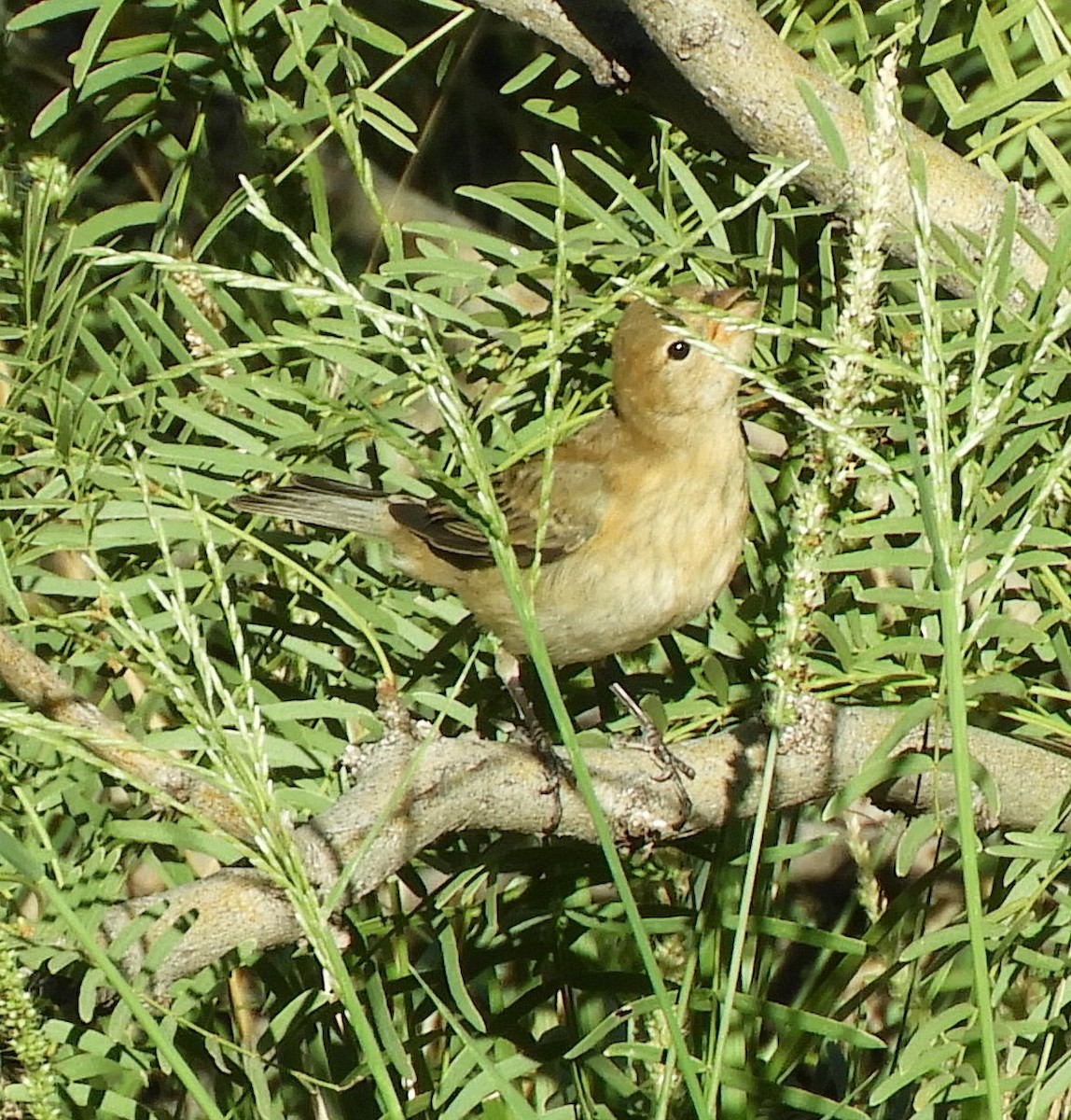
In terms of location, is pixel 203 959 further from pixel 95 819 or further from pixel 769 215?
pixel 769 215

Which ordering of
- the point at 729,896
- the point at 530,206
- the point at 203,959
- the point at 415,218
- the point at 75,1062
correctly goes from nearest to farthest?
the point at 203,959
the point at 75,1062
the point at 729,896
the point at 530,206
the point at 415,218

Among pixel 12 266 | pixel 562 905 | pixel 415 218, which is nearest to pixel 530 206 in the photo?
pixel 415 218

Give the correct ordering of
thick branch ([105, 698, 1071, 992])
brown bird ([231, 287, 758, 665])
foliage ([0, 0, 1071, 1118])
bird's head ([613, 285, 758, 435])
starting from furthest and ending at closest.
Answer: bird's head ([613, 285, 758, 435]), brown bird ([231, 287, 758, 665]), foliage ([0, 0, 1071, 1118]), thick branch ([105, 698, 1071, 992])

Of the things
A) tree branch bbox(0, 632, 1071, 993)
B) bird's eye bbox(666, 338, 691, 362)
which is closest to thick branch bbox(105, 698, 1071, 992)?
tree branch bbox(0, 632, 1071, 993)

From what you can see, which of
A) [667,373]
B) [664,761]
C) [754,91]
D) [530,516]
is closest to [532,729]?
[664,761]

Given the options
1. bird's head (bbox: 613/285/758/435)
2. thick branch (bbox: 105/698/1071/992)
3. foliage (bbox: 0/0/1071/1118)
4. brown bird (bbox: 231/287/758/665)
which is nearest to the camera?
thick branch (bbox: 105/698/1071/992)

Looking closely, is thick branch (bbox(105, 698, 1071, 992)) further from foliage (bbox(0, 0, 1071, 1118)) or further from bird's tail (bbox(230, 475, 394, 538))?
bird's tail (bbox(230, 475, 394, 538))

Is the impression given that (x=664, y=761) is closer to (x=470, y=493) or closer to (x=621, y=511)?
(x=470, y=493)
